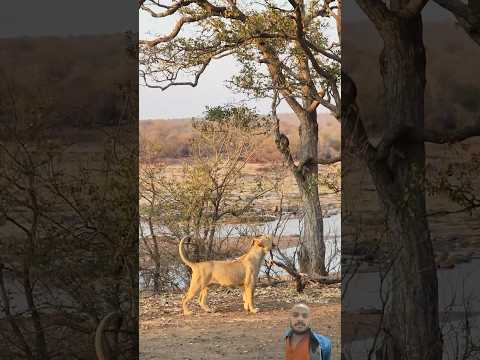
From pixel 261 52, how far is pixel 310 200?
121 centimetres

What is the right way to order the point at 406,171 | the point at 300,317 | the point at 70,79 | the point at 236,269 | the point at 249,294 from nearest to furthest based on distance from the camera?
the point at 300,317 < the point at 406,171 < the point at 70,79 < the point at 236,269 < the point at 249,294

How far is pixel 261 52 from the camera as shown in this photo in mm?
7754

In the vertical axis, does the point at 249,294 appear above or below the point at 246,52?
below

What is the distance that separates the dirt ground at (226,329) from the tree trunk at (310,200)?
1.38 feet

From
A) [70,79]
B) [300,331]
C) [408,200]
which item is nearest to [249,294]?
[300,331]

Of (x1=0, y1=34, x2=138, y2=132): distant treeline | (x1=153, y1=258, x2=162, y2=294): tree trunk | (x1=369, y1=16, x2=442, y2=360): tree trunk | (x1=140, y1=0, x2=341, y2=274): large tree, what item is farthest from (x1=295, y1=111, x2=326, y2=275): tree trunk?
Result: (x1=369, y1=16, x2=442, y2=360): tree trunk

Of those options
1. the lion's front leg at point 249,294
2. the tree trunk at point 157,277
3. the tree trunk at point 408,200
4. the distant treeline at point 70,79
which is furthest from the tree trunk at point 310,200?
the tree trunk at point 408,200

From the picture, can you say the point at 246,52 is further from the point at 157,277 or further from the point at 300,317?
the point at 300,317

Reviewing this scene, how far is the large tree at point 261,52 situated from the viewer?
7.51 meters

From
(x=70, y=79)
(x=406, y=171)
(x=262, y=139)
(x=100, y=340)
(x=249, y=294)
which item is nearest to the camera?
(x=406, y=171)

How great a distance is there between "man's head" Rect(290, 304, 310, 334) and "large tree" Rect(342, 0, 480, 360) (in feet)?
1.96

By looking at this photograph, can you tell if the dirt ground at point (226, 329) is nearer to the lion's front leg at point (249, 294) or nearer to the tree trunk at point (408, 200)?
the lion's front leg at point (249, 294)

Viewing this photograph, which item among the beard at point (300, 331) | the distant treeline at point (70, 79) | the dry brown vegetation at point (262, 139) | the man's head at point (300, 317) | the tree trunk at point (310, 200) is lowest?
the beard at point (300, 331)

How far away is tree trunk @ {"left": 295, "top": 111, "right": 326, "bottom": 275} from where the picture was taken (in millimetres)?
8016
